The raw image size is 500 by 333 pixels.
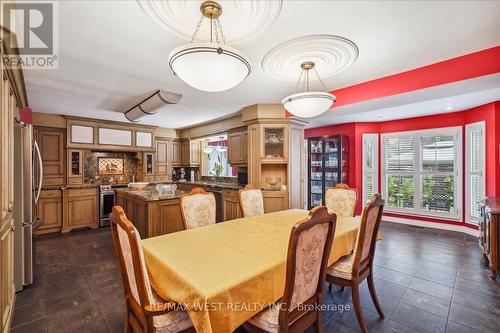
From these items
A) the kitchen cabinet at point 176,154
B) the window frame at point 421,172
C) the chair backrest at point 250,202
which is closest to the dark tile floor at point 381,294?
the window frame at point 421,172

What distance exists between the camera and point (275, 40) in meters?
1.98

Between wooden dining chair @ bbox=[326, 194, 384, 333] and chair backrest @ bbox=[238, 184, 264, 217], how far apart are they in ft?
4.08

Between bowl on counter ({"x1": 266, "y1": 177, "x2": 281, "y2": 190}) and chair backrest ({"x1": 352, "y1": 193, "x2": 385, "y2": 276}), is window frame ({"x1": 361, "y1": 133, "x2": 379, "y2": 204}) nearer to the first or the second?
bowl on counter ({"x1": 266, "y1": 177, "x2": 281, "y2": 190})

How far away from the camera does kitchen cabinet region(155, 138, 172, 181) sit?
20.5 ft

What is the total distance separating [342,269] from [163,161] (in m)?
5.52

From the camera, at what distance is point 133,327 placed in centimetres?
145

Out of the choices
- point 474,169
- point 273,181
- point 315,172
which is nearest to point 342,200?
point 273,181

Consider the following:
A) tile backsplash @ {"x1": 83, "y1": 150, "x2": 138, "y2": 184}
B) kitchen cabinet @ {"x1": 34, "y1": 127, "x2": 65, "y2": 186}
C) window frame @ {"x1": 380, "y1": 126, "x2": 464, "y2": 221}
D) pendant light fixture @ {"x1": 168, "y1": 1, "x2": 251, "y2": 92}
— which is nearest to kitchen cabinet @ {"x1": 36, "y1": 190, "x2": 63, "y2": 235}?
kitchen cabinet @ {"x1": 34, "y1": 127, "x2": 65, "y2": 186}

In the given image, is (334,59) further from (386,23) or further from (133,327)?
(133,327)

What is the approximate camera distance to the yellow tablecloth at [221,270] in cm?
113

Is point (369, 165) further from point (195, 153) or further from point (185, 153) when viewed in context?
point (185, 153)

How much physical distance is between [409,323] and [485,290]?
1.23 metres

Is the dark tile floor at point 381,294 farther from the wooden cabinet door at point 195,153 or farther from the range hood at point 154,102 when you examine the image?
the wooden cabinet door at point 195,153

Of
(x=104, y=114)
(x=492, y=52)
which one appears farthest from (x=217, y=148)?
(x=492, y=52)
